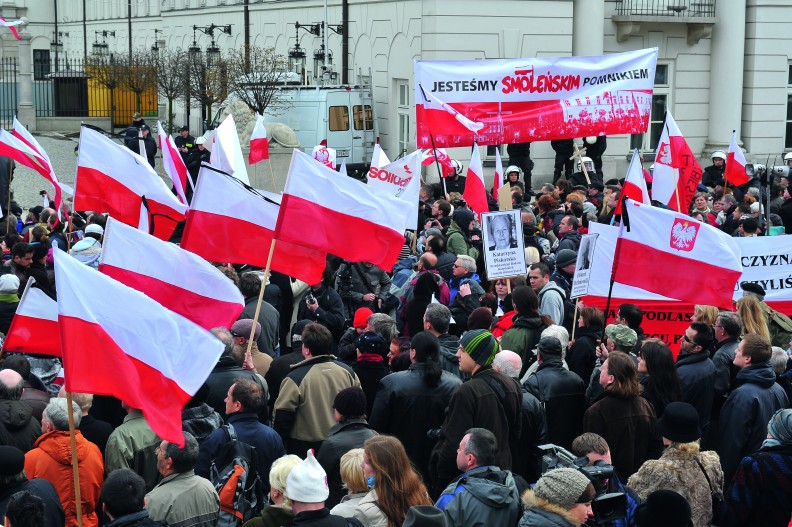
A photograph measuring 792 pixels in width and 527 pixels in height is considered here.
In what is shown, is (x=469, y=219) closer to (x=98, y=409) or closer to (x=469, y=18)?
(x=98, y=409)

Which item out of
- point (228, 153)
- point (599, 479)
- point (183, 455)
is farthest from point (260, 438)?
point (228, 153)

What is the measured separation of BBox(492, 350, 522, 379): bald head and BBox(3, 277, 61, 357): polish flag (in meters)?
2.81

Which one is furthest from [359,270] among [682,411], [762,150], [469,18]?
[762,150]

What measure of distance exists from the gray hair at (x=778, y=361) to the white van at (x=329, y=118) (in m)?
19.6

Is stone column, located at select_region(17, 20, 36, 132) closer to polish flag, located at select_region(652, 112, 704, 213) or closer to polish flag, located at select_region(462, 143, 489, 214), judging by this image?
polish flag, located at select_region(462, 143, 489, 214)

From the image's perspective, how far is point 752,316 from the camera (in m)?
8.86

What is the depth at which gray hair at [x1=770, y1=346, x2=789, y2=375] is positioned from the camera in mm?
8188

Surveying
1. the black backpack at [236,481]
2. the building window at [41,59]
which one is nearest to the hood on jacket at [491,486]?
the black backpack at [236,481]

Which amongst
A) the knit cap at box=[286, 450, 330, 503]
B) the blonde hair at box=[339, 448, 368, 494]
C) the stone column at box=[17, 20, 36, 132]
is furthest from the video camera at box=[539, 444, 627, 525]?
the stone column at box=[17, 20, 36, 132]

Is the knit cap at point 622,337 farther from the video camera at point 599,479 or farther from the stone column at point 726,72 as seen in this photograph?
the stone column at point 726,72

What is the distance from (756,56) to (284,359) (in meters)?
23.5

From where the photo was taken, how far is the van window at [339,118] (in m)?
28.0

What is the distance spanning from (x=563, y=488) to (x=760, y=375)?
269cm

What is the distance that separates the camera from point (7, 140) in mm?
13344
